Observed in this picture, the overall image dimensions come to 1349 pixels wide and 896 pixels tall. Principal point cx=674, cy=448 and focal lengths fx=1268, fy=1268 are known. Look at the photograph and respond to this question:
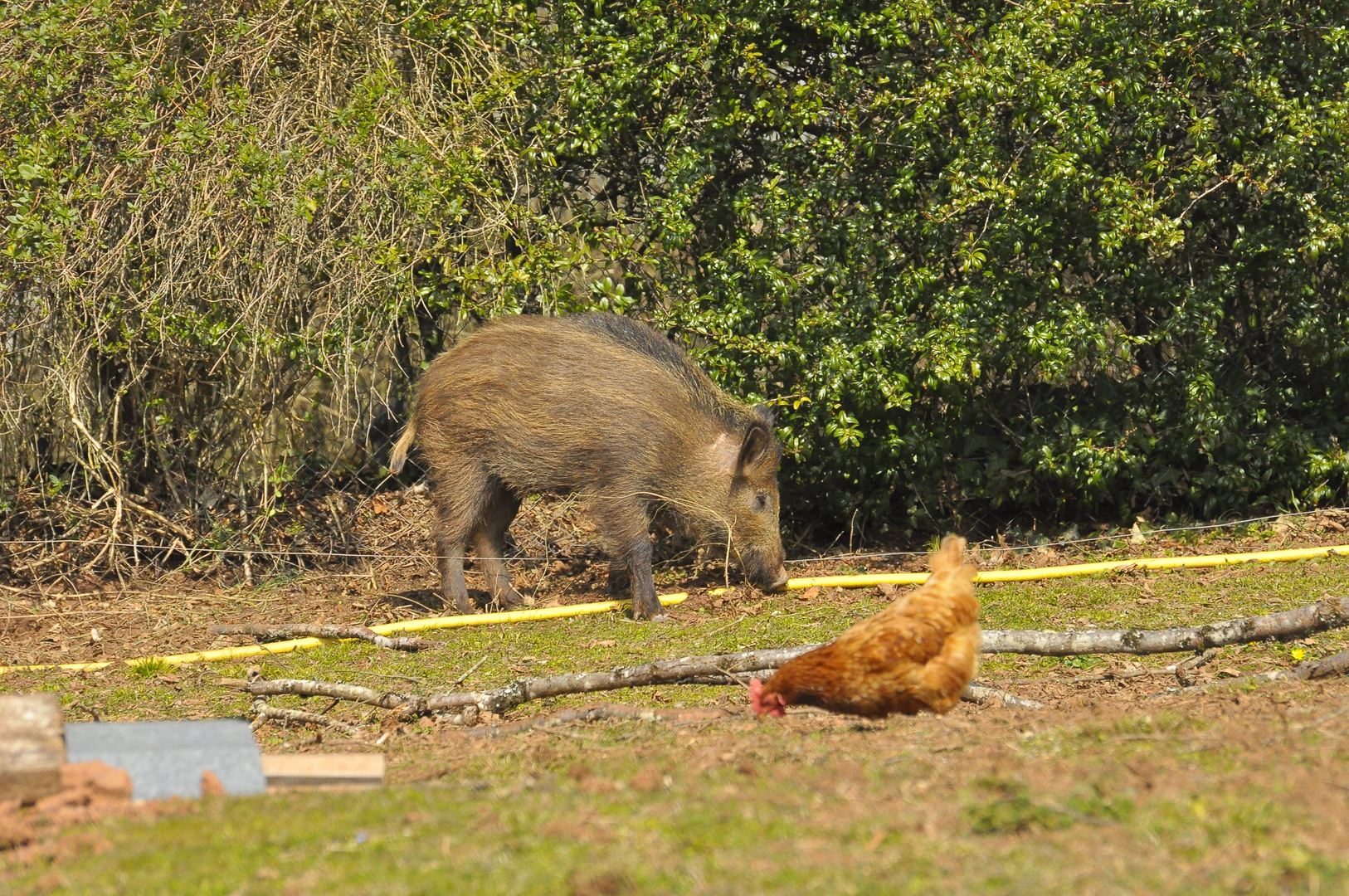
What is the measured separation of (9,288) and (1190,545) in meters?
8.88

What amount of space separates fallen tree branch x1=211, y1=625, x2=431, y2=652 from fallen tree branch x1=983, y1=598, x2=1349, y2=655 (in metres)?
3.44

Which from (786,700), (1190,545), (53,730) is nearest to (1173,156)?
(1190,545)

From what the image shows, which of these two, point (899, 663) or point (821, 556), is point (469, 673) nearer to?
point (899, 663)

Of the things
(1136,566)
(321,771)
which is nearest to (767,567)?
(1136,566)

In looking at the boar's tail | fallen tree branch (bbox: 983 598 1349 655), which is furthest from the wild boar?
fallen tree branch (bbox: 983 598 1349 655)

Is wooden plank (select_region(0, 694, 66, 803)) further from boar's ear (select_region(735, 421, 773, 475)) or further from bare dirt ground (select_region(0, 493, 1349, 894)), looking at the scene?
boar's ear (select_region(735, 421, 773, 475))

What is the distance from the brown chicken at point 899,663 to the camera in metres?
5.03

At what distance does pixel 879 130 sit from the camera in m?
9.30

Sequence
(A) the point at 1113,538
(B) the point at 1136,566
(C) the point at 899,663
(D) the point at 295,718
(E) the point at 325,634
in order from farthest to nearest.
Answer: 1. (A) the point at 1113,538
2. (B) the point at 1136,566
3. (E) the point at 325,634
4. (D) the point at 295,718
5. (C) the point at 899,663

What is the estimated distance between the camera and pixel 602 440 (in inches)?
339

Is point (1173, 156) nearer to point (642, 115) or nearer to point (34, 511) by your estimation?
point (642, 115)

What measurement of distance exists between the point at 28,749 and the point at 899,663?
10.1 feet

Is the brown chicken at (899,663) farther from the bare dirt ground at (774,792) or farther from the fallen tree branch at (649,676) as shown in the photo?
the fallen tree branch at (649,676)

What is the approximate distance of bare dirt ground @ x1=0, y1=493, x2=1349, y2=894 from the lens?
3.21 m
